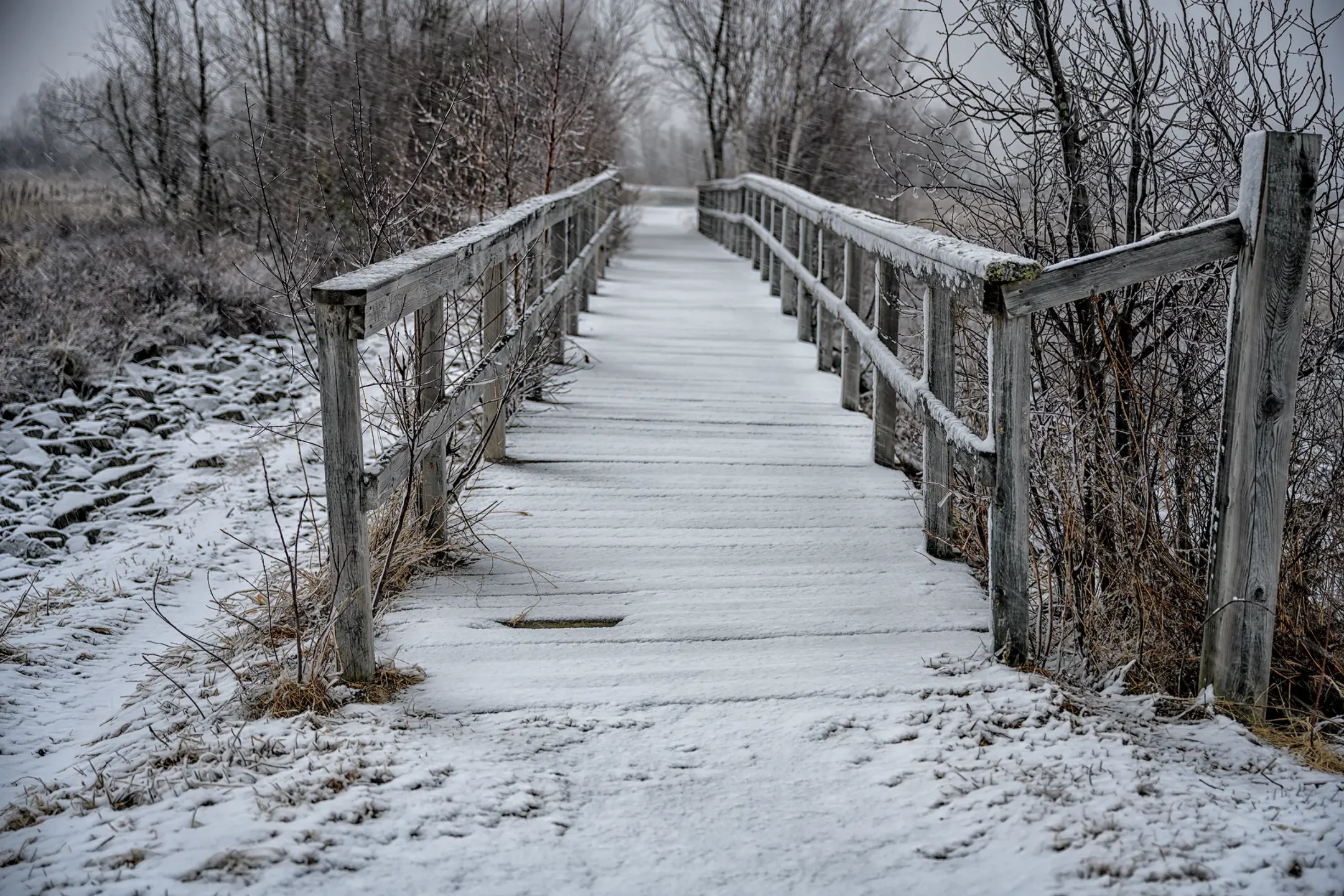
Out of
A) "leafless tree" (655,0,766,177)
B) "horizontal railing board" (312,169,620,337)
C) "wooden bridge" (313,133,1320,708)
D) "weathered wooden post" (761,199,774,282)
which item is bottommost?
"wooden bridge" (313,133,1320,708)

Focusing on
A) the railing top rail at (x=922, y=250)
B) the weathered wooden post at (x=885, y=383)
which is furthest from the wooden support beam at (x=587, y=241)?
the weathered wooden post at (x=885, y=383)

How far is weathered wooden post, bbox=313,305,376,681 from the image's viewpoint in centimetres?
298

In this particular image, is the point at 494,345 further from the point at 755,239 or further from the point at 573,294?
the point at 755,239

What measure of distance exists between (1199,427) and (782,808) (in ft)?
7.05

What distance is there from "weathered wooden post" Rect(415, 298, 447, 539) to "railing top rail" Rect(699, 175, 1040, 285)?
1.74m

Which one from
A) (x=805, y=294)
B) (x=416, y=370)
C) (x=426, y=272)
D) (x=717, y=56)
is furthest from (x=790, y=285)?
(x=717, y=56)

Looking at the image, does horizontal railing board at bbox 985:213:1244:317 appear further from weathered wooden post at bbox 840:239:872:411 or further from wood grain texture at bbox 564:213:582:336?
wood grain texture at bbox 564:213:582:336

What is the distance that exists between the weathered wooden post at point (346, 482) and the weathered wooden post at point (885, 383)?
2.63 m

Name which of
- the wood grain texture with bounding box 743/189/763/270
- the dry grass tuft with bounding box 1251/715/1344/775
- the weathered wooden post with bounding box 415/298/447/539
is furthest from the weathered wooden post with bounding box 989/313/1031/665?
the wood grain texture with bounding box 743/189/763/270

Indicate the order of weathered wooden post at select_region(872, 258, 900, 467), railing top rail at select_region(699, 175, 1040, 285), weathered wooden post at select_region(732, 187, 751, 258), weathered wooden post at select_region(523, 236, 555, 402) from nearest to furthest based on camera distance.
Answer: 1. railing top rail at select_region(699, 175, 1040, 285)
2. weathered wooden post at select_region(872, 258, 900, 467)
3. weathered wooden post at select_region(523, 236, 555, 402)
4. weathered wooden post at select_region(732, 187, 751, 258)

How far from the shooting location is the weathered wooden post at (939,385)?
160 inches

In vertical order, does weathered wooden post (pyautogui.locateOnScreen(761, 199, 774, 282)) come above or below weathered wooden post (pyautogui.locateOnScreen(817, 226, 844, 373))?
above

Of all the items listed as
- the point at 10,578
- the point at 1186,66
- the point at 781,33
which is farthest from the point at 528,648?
the point at 781,33

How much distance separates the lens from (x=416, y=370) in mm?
3918
